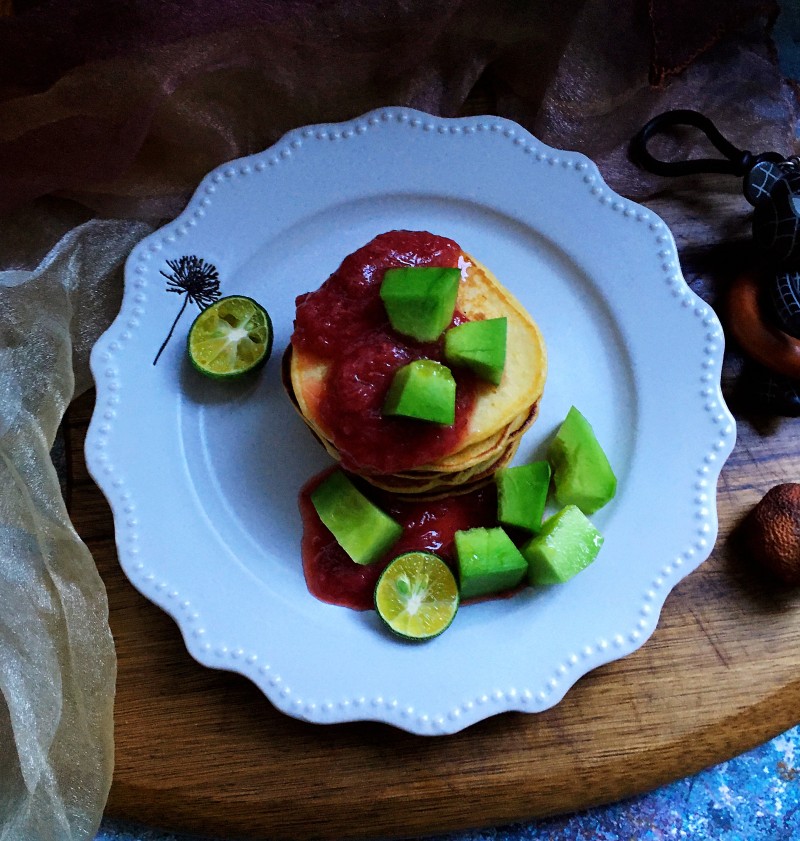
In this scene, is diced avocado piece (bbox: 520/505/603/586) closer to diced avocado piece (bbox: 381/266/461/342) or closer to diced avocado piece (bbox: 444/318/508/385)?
diced avocado piece (bbox: 444/318/508/385)

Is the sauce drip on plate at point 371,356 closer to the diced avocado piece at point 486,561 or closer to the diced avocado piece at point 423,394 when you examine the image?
the diced avocado piece at point 423,394

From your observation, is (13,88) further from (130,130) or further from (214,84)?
(214,84)

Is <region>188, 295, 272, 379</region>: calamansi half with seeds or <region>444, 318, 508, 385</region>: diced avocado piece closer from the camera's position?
<region>444, 318, 508, 385</region>: diced avocado piece

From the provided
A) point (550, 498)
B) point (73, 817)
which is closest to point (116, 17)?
point (550, 498)

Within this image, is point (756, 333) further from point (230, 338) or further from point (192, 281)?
point (192, 281)

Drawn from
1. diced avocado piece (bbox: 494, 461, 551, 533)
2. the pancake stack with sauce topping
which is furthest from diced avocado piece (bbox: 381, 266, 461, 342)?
diced avocado piece (bbox: 494, 461, 551, 533)

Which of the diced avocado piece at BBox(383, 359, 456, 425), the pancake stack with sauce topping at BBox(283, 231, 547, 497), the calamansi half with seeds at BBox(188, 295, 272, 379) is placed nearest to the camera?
the diced avocado piece at BBox(383, 359, 456, 425)

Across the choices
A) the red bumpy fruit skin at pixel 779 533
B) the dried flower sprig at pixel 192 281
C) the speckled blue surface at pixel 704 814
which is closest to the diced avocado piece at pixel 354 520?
the dried flower sprig at pixel 192 281
